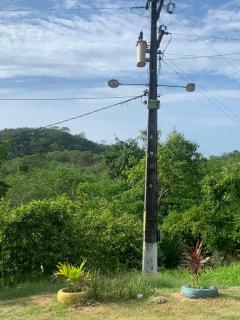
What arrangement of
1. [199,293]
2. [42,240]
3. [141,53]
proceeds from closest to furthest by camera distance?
[199,293] < [141,53] < [42,240]

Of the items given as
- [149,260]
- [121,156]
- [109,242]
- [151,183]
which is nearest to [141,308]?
[149,260]

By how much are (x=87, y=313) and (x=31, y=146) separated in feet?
220

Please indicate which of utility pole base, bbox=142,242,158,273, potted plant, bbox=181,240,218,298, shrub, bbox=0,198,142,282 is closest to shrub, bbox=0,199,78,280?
shrub, bbox=0,198,142,282

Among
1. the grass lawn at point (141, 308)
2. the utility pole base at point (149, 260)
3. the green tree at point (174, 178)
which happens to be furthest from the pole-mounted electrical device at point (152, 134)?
the green tree at point (174, 178)

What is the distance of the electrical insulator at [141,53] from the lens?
13836mm

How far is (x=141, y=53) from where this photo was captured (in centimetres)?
1386

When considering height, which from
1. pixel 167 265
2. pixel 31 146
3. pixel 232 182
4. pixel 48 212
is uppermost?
pixel 31 146

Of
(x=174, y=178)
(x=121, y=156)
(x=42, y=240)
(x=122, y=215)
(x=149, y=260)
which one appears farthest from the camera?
(x=121, y=156)

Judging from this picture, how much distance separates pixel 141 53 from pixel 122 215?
815cm

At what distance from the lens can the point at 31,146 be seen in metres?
74.8

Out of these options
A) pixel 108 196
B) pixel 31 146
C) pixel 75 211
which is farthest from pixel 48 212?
pixel 31 146

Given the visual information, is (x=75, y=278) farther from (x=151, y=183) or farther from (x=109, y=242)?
(x=109, y=242)

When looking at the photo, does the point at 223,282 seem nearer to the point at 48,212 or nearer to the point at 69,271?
the point at 69,271

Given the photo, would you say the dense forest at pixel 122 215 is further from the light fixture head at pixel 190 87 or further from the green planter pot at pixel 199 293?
the green planter pot at pixel 199 293
